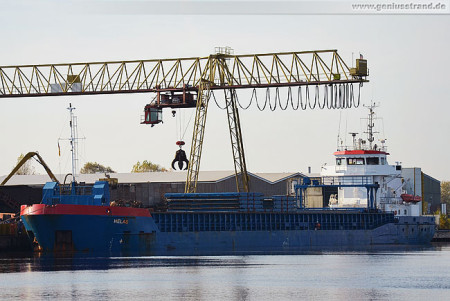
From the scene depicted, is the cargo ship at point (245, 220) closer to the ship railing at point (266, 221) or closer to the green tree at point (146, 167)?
the ship railing at point (266, 221)

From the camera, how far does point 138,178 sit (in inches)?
4510

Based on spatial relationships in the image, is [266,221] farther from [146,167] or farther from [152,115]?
[146,167]

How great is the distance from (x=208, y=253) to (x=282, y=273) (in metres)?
20.2

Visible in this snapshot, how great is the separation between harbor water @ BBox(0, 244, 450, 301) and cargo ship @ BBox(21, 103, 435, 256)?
340 cm

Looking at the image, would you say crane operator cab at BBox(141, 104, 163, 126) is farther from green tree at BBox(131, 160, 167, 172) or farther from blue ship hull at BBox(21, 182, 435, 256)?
green tree at BBox(131, 160, 167, 172)

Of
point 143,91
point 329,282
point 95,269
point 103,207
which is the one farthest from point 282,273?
point 143,91

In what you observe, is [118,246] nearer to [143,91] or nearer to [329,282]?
[143,91]

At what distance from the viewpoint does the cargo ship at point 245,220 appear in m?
72.5

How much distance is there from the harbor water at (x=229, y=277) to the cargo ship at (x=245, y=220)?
3404 millimetres

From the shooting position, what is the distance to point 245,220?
83.0 metres

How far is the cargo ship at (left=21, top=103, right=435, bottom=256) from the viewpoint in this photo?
238 feet

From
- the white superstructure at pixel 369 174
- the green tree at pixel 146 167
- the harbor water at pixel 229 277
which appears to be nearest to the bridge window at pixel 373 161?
the white superstructure at pixel 369 174

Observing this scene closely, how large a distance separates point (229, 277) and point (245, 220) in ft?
90.9

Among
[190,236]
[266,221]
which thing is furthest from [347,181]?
[190,236]
